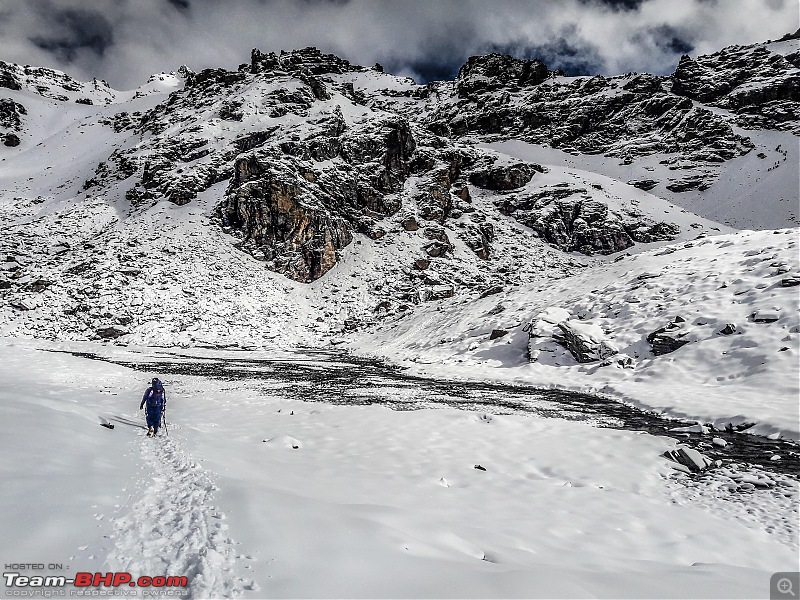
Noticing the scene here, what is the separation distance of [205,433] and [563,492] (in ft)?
25.3

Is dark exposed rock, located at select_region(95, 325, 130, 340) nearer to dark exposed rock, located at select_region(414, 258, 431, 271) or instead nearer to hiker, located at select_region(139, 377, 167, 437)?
hiker, located at select_region(139, 377, 167, 437)

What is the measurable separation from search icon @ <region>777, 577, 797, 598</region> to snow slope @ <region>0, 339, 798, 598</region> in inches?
4.8

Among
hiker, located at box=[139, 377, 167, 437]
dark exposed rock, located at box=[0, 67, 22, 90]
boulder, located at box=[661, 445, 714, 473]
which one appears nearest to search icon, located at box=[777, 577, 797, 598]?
boulder, located at box=[661, 445, 714, 473]

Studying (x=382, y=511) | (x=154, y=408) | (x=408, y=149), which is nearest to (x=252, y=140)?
(x=408, y=149)

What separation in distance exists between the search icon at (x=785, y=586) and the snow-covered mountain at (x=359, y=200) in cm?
1021

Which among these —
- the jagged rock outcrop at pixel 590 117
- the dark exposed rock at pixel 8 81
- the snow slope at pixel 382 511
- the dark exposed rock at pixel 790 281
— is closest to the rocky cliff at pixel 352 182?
the jagged rock outcrop at pixel 590 117

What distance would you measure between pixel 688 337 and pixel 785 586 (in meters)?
14.1

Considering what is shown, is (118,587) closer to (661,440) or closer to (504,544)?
(504,544)

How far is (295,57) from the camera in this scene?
11256cm

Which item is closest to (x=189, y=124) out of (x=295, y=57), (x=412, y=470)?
(x=295, y=57)

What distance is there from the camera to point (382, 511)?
13.9 feet

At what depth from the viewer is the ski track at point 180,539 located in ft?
8.87

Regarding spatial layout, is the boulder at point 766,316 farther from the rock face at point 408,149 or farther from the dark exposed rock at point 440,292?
the rock face at point 408,149

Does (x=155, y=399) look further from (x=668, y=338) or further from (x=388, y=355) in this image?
(x=388, y=355)
